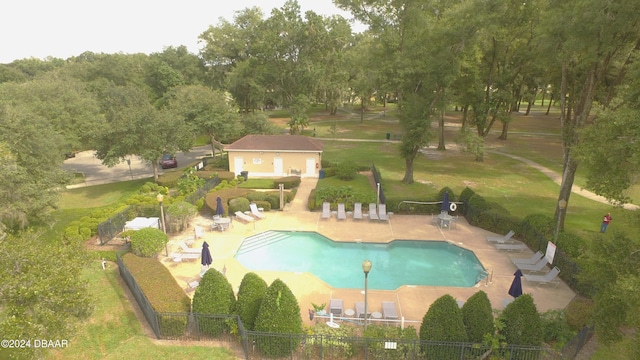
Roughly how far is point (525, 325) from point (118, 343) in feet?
44.1

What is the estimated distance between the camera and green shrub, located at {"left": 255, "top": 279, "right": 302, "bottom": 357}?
11070 mm

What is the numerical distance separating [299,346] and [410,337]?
3602mm

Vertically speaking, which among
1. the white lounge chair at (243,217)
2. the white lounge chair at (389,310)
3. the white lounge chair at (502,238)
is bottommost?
the white lounge chair at (389,310)

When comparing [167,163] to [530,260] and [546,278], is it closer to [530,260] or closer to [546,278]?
[530,260]

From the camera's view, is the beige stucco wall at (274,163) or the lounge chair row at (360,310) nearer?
the lounge chair row at (360,310)

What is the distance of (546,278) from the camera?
15.5 metres

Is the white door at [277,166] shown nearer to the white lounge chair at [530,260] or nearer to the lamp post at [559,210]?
the white lounge chair at [530,260]

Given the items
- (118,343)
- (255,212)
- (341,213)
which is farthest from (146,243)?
(341,213)

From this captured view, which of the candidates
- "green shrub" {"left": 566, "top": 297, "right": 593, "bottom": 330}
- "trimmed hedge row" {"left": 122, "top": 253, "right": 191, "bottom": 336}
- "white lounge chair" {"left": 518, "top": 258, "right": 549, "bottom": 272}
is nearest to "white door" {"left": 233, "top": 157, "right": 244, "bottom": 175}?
"trimmed hedge row" {"left": 122, "top": 253, "right": 191, "bottom": 336}

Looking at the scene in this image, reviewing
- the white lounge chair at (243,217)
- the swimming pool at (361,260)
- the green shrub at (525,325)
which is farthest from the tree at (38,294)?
the green shrub at (525,325)

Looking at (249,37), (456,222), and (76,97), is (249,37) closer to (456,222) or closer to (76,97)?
(76,97)

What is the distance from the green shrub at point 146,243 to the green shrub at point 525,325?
49.9ft

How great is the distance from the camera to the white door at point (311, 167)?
32.6 metres

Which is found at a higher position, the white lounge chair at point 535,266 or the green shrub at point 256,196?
the green shrub at point 256,196
